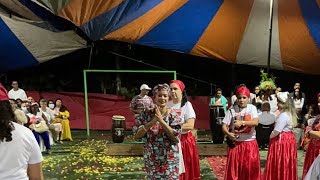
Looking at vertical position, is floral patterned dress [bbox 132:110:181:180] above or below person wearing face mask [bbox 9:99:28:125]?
below

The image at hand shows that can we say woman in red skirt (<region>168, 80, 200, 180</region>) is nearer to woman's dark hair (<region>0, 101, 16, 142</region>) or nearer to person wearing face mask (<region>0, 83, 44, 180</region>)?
person wearing face mask (<region>0, 83, 44, 180</region>)

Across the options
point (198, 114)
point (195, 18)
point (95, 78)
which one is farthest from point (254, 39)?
point (95, 78)

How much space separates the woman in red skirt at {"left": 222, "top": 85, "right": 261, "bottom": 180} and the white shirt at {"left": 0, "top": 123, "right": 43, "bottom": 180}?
328cm

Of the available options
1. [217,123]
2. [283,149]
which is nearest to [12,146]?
[283,149]

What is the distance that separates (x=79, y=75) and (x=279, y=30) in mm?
6604

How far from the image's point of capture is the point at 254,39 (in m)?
12.7

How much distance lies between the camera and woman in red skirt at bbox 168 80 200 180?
557cm

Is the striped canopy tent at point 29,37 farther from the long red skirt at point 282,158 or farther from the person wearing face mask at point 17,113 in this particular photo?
the long red skirt at point 282,158

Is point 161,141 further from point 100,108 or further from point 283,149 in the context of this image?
point 100,108

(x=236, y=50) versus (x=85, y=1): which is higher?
(x=85, y=1)

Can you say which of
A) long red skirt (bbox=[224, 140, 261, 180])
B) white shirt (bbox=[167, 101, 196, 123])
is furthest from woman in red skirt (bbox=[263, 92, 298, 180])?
white shirt (bbox=[167, 101, 196, 123])

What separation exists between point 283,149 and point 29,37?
8.36m

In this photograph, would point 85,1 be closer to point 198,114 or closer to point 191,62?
point 198,114

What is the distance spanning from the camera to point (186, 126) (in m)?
5.55
